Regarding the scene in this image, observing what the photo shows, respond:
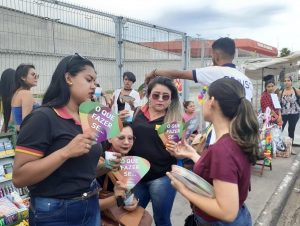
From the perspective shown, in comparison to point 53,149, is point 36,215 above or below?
below

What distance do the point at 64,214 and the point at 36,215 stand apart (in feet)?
0.52

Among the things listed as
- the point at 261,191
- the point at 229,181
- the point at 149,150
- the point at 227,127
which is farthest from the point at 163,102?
the point at 261,191

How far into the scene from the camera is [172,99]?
10.2ft

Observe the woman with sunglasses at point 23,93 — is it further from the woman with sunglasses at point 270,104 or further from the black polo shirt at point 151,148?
the woman with sunglasses at point 270,104

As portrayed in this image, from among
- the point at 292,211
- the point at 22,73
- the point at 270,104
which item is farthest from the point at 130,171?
the point at 270,104

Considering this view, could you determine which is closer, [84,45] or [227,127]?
[227,127]

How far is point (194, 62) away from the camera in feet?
26.0

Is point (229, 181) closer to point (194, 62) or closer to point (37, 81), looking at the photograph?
point (37, 81)

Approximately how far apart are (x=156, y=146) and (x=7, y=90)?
7.69ft

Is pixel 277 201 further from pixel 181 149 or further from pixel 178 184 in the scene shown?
pixel 178 184

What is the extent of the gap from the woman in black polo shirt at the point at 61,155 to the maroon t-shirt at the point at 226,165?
2.18 feet

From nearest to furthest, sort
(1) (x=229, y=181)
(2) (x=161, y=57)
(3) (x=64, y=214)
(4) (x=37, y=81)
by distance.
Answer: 1. (1) (x=229, y=181)
2. (3) (x=64, y=214)
3. (4) (x=37, y=81)
4. (2) (x=161, y=57)

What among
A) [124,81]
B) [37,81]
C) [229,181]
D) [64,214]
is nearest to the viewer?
[229,181]

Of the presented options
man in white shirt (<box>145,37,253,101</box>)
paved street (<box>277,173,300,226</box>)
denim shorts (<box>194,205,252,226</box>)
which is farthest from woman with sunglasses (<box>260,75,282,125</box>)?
denim shorts (<box>194,205,252,226</box>)
